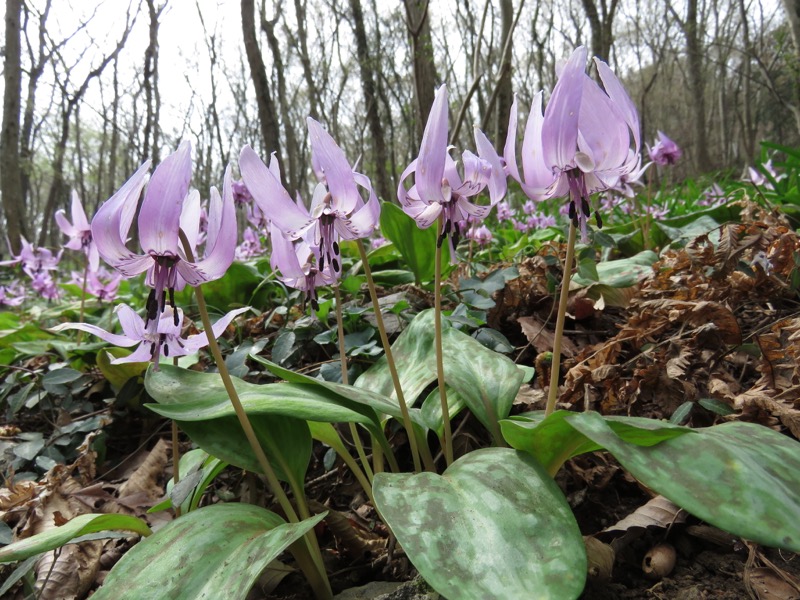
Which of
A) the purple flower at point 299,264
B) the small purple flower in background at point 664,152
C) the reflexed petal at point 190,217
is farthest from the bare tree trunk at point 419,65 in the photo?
the reflexed petal at point 190,217

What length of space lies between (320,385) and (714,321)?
1.21 m

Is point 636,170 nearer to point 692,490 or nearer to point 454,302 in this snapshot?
point 692,490

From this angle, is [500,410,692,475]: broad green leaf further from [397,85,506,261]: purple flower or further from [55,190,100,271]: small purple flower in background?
[55,190,100,271]: small purple flower in background

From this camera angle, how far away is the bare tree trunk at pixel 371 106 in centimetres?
743

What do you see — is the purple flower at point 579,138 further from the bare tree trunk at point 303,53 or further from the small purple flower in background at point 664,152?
the bare tree trunk at point 303,53

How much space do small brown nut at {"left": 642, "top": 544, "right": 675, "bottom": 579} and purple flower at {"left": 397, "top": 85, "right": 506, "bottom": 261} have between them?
761mm

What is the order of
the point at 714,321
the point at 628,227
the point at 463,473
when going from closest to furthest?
the point at 463,473, the point at 714,321, the point at 628,227

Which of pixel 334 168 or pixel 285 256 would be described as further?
pixel 285 256

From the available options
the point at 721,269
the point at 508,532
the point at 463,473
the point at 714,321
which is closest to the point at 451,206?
the point at 463,473

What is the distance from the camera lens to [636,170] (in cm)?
111

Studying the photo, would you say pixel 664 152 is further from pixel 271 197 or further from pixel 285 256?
pixel 271 197

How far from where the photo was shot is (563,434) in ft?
3.16

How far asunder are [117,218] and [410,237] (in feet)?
5.40

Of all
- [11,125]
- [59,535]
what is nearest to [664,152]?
[59,535]
